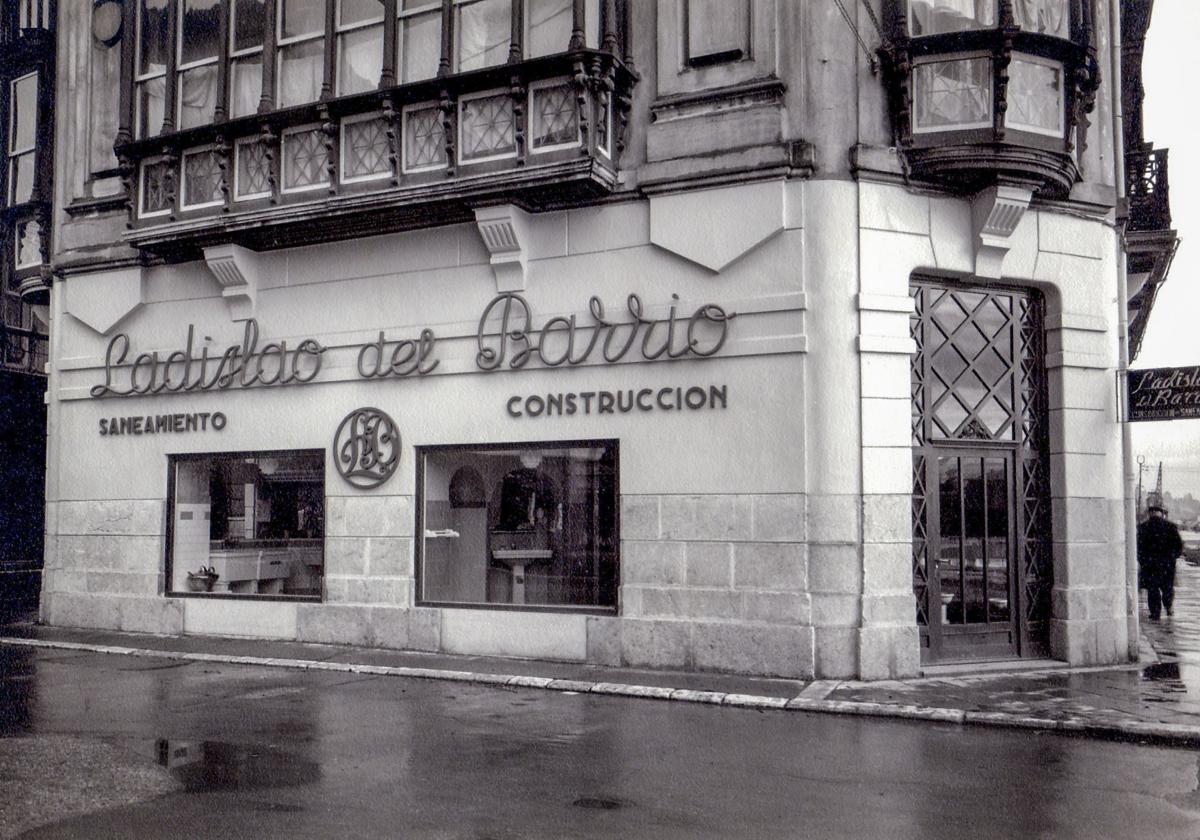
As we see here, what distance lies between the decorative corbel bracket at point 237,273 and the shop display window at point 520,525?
3609 mm

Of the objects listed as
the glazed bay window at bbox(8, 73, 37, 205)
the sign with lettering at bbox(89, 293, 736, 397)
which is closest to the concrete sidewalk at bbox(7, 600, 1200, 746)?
the sign with lettering at bbox(89, 293, 736, 397)

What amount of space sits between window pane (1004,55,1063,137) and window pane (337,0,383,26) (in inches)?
320

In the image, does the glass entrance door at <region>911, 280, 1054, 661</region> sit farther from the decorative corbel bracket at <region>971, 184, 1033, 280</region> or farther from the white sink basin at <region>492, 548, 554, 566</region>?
the white sink basin at <region>492, 548, 554, 566</region>

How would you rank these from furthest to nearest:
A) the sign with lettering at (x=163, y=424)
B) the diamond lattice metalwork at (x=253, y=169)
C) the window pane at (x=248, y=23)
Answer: the sign with lettering at (x=163, y=424) → the window pane at (x=248, y=23) → the diamond lattice metalwork at (x=253, y=169)

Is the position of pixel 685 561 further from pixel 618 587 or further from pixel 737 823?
pixel 737 823

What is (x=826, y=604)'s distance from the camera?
40.0ft

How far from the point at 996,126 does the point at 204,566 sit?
481 inches

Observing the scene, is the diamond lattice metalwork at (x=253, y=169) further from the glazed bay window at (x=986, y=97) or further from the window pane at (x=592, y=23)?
the glazed bay window at (x=986, y=97)

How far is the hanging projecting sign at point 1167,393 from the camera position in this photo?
44.9 feet

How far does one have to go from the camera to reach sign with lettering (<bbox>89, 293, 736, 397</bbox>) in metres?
13.2

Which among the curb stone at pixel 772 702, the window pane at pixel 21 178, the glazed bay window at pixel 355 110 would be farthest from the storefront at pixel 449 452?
the window pane at pixel 21 178

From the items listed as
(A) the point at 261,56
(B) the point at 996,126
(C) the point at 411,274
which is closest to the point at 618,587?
(C) the point at 411,274

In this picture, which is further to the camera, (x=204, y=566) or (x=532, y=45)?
(x=204, y=566)

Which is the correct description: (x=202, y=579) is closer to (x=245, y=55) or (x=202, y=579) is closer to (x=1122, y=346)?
(x=245, y=55)
